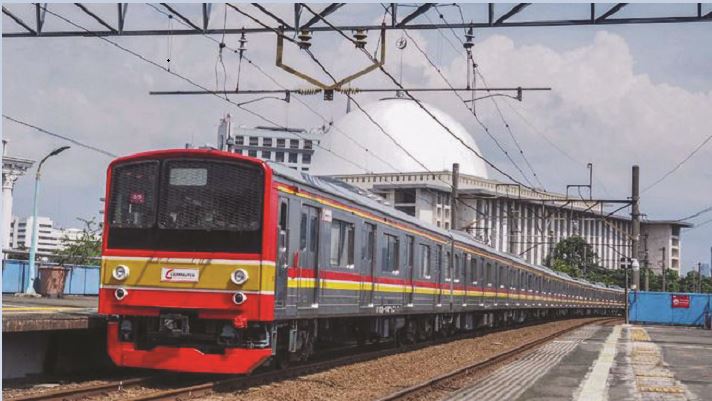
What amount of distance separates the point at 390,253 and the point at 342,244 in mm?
3651

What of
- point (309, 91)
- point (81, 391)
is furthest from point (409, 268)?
point (81, 391)

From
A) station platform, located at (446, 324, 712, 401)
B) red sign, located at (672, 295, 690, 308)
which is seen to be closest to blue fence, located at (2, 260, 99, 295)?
station platform, located at (446, 324, 712, 401)

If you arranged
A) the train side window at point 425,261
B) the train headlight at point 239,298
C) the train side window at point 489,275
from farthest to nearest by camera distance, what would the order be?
1. the train side window at point 489,275
2. the train side window at point 425,261
3. the train headlight at point 239,298

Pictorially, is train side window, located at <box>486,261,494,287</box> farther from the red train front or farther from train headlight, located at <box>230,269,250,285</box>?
train headlight, located at <box>230,269,250,285</box>

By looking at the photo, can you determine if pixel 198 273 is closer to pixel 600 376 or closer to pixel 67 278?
pixel 600 376

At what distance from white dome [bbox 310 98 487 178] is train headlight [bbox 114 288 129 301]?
450 feet

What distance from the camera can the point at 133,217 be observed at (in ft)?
47.8

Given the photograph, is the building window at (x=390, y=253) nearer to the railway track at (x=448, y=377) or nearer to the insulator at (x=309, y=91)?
the railway track at (x=448, y=377)

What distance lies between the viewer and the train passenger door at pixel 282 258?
565 inches

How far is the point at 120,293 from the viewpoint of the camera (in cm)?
1425

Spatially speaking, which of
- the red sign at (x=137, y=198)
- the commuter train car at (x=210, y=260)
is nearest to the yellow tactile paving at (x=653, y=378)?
A: the commuter train car at (x=210, y=260)

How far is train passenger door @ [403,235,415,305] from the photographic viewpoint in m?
22.9

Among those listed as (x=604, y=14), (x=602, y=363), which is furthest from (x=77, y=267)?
Result: (x=604, y=14)

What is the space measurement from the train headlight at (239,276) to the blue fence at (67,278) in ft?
66.9
